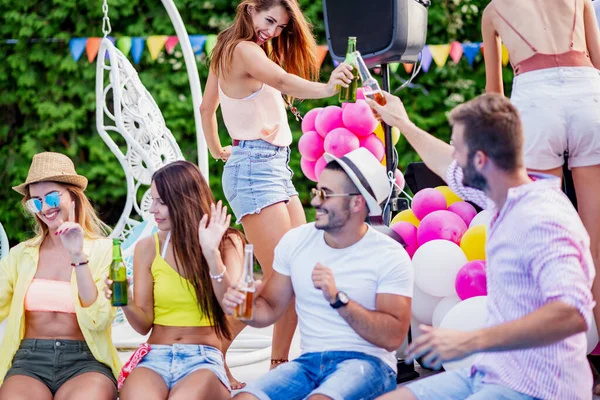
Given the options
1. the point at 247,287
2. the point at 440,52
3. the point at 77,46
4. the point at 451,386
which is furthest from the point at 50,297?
the point at 440,52

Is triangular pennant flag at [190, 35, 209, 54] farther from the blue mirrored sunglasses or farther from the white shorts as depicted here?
the white shorts

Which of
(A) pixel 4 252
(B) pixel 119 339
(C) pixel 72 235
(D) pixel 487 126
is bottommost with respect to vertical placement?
(B) pixel 119 339

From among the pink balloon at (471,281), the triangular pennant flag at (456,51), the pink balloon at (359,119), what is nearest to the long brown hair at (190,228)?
the pink balloon at (471,281)

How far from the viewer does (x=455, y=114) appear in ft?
7.50

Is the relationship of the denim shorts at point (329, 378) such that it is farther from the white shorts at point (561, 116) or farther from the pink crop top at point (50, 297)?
the white shorts at point (561, 116)

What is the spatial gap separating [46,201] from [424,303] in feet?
5.44

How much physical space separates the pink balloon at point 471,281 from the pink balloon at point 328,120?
148 cm

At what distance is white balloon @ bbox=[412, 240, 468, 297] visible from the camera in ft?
12.0

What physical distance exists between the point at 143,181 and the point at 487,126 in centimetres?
335

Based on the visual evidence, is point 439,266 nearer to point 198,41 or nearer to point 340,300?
point 340,300

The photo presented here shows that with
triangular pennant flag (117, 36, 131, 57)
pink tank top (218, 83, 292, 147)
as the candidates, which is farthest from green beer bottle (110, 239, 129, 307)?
triangular pennant flag (117, 36, 131, 57)

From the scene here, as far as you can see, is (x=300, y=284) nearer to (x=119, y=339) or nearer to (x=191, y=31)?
(x=119, y=339)

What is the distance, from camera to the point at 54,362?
3.08m

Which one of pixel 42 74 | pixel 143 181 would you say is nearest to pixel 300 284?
pixel 143 181
